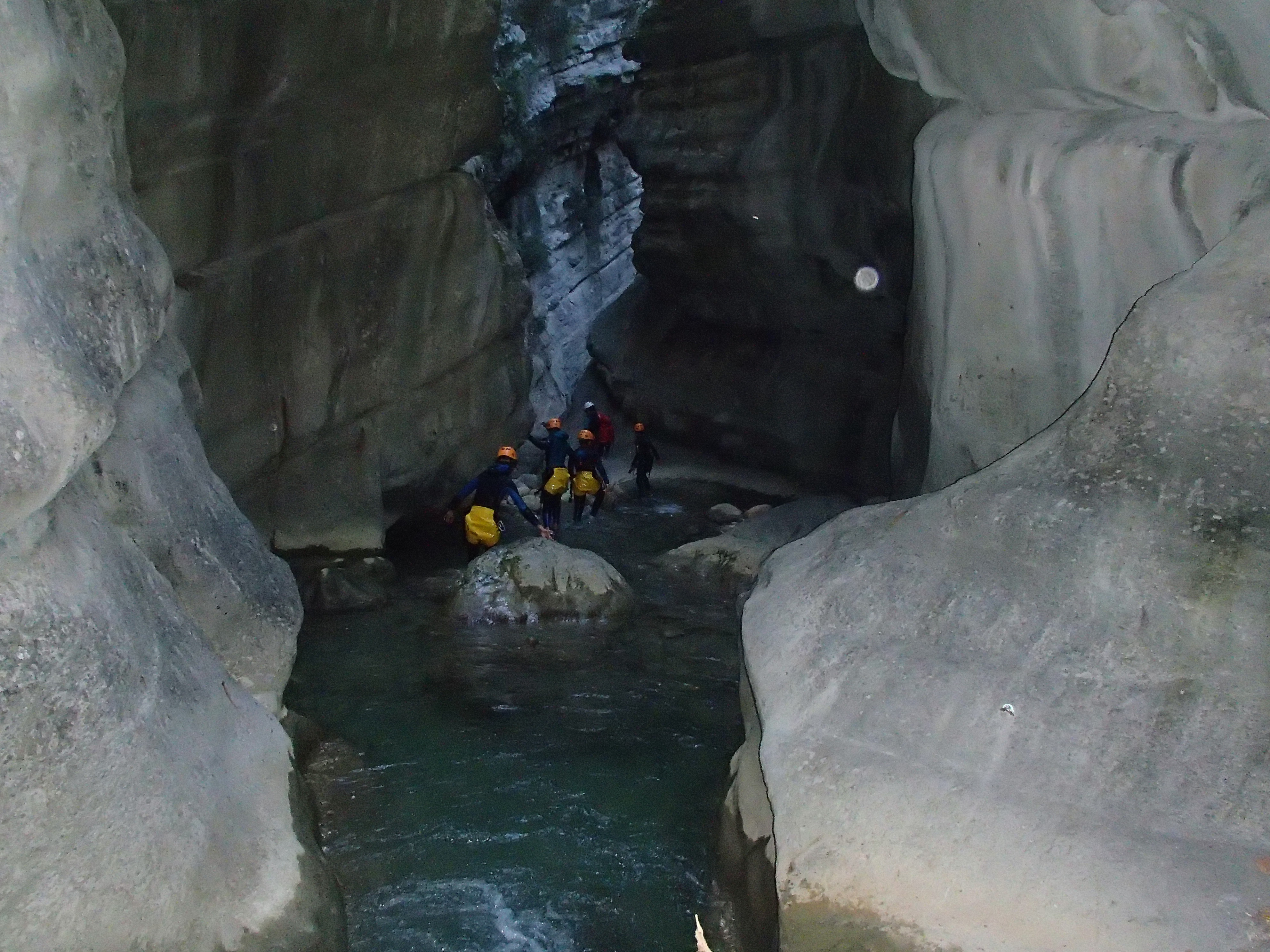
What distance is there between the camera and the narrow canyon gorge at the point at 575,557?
16.1ft

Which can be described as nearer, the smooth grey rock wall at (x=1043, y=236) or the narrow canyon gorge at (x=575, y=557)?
the narrow canyon gorge at (x=575, y=557)

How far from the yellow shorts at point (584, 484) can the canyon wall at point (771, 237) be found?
2947mm

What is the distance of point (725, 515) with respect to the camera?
50.0 feet

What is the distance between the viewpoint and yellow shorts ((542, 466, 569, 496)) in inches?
553

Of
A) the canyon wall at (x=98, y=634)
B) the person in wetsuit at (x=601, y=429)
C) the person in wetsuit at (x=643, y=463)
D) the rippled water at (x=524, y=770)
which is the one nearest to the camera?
the canyon wall at (x=98, y=634)

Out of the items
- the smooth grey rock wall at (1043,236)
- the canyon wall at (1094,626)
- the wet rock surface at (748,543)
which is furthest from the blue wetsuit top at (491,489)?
the canyon wall at (1094,626)

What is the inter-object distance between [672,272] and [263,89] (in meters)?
8.46

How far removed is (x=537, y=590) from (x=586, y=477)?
161 inches

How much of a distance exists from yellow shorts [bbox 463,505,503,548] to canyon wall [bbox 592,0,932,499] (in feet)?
15.7

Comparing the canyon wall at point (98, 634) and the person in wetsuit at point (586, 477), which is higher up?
the canyon wall at point (98, 634)

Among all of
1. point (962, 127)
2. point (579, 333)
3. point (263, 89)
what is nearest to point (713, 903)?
point (962, 127)

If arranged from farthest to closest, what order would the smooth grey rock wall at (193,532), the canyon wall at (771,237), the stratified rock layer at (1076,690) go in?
the canyon wall at (771,237)
the smooth grey rock wall at (193,532)
the stratified rock layer at (1076,690)

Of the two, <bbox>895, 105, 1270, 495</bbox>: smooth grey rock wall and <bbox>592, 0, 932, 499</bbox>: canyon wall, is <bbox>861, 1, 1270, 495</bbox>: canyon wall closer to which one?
<bbox>895, 105, 1270, 495</bbox>: smooth grey rock wall

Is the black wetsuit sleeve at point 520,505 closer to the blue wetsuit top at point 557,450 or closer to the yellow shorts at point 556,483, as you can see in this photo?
the yellow shorts at point 556,483
